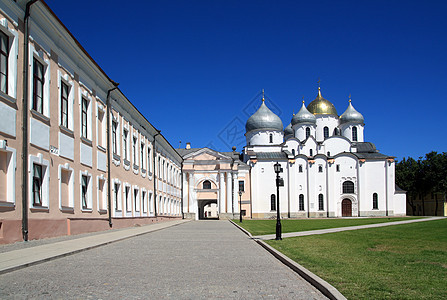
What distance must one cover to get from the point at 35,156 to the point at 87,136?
20.6ft

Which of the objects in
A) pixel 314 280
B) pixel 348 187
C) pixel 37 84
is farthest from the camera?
pixel 348 187

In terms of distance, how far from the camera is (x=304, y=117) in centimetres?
7431

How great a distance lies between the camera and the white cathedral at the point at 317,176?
6862 cm

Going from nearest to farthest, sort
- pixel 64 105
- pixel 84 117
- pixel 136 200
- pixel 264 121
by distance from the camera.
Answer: pixel 64 105 → pixel 84 117 → pixel 136 200 → pixel 264 121

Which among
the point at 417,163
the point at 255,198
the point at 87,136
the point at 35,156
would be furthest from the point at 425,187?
the point at 35,156

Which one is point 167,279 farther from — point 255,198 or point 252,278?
point 255,198

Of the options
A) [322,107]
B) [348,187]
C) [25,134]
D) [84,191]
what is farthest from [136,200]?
[322,107]

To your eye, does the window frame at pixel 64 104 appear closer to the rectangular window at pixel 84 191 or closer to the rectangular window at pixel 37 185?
the rectangular window at pixel 37 185

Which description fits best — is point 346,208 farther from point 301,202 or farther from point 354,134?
point 354,134

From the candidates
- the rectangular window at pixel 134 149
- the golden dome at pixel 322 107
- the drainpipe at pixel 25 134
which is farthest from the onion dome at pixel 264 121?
the drainpipe at pixel 25 134

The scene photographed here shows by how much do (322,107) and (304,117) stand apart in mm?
4423

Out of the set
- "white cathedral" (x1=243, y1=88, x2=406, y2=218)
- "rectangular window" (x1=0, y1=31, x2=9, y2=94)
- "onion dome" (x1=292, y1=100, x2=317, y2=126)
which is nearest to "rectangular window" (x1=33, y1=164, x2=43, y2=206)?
"rectangular window" (x1=0, y1=31, x2=9, y2=94)

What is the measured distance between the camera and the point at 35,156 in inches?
625

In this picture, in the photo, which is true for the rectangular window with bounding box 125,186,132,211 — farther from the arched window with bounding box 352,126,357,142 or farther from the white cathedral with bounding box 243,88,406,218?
the arched window with bounding box 352,126,357,142
